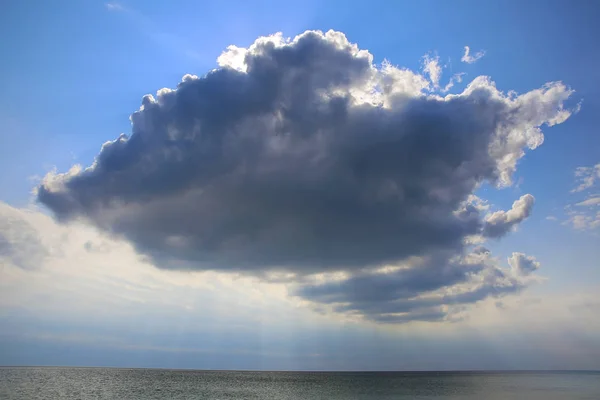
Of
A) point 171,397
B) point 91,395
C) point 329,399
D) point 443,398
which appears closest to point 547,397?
point 443,398

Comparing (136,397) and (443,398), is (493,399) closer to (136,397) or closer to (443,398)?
(443,398)

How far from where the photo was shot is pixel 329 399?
370ft

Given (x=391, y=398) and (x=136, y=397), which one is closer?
(x=136, y=397)

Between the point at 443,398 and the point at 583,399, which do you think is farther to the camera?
the point at 443,398

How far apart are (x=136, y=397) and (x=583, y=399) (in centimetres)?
11298

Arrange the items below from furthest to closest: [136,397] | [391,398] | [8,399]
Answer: [391,398] → [136,397] → [8,399]

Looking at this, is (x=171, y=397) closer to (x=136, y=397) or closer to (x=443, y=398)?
(x=136, y=397)

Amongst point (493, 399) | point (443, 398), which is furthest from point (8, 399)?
point (493, 399)

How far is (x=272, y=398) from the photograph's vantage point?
377 feet

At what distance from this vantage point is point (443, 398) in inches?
4675

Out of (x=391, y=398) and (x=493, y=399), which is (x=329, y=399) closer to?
(x=391, y=398)

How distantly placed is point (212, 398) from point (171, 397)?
10.6 m

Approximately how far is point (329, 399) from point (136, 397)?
163ft

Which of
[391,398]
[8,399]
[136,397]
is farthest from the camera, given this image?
[391,398]
